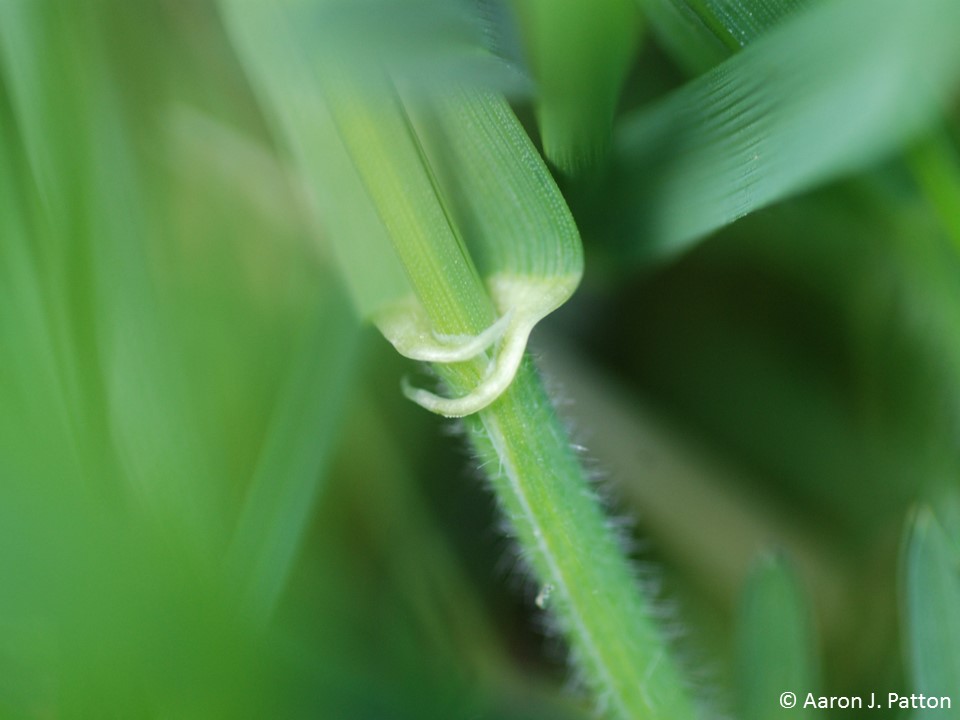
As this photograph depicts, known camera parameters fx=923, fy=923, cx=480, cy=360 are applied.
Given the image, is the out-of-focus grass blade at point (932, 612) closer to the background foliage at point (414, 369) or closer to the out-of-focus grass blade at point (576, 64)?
the background foliage at point (414, 369)

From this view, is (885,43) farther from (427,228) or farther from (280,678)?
(280,678)

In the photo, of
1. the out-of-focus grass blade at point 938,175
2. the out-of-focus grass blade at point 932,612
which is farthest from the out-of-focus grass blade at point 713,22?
the out-of-focus grass blade at point 932,612

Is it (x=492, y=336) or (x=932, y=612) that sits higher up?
(x=492, y=336)

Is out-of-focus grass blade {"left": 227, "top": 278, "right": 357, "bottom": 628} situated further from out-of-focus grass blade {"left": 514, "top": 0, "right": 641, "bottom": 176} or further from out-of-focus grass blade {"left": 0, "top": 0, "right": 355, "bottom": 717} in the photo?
out-of-focus grass blade {"left": 514, "top": 0, "right": 641, "bottom": 176}

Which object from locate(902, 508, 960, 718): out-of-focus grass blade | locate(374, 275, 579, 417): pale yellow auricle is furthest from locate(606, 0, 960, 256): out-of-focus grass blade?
locate(902, 508, 960, 718): out-of-focus grass blade

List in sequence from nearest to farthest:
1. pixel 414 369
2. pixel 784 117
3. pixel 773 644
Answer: pixel 784 117 → pixel 773 644 → pixel 414 369

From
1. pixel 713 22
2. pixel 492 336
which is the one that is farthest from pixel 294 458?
pixel 713 22

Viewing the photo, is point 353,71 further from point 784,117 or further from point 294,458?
point 294,458
